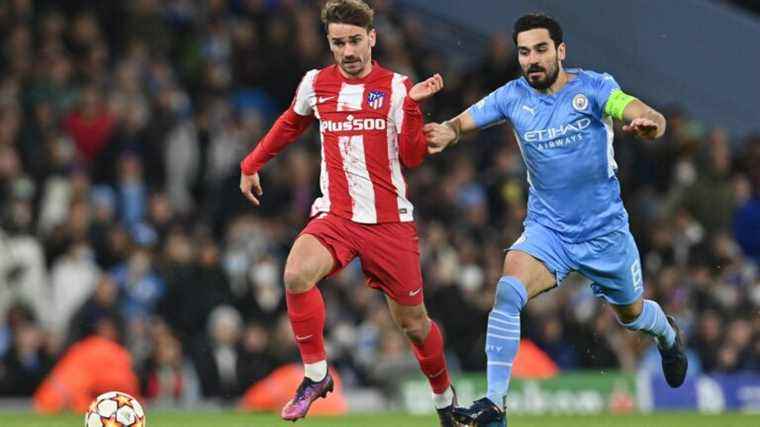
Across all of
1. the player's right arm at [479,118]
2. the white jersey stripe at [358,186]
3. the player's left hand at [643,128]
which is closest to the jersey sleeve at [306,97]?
the white jersey stripe at [358,186]

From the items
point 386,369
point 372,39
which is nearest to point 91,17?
point 386,369

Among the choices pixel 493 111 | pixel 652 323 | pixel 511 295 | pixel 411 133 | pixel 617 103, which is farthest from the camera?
pixel 652 323

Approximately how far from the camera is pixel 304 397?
33.4 feet

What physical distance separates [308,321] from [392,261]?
0.64m

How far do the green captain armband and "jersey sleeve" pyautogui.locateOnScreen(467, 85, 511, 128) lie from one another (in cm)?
64

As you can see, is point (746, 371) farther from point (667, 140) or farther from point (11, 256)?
point (11, 256)

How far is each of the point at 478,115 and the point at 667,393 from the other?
667cm

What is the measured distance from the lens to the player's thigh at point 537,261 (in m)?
10.1

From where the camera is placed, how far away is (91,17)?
754 inches

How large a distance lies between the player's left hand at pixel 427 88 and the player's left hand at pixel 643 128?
121 centimetres

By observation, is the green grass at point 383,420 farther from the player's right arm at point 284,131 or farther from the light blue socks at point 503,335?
the light blue socks at point 503,335

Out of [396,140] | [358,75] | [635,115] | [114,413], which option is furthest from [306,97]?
[114,413]

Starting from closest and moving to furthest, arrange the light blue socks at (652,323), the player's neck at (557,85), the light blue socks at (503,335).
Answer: the light blue socks at (503,335)
the player's neck at (557,85)
the light blue socks at (652,323)

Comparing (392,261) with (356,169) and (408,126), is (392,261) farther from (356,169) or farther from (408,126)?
(408,126)
